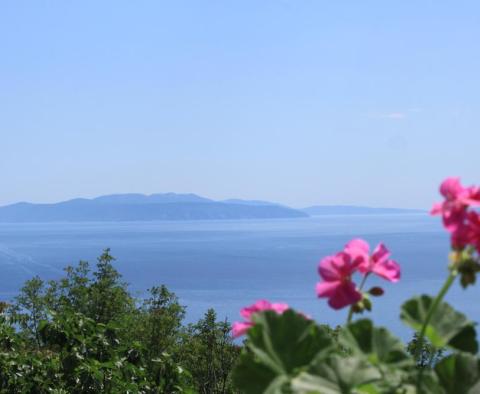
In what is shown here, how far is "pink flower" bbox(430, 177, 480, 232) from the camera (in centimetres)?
90

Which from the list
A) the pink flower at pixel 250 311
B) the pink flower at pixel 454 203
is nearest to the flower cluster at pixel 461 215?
the pink flower at pixel 454 203

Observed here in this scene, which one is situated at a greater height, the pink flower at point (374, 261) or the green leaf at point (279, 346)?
the pink flower at point (374, 261)

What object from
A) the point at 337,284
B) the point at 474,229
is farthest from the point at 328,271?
the point at 474,229

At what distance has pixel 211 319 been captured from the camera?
697 inches

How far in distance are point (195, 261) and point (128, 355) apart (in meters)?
142

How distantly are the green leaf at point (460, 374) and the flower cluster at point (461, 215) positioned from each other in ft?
0.52

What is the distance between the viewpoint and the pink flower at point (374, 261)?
105 centimetres

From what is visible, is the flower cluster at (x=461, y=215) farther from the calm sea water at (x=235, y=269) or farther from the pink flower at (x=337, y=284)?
the calm sea water at (x=235, y=269)

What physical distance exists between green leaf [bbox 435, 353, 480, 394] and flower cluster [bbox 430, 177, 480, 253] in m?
0.16

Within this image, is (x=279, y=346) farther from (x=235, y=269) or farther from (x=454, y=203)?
(x=235, y=269)

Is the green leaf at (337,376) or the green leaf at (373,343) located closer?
the green leaf at (337,376)

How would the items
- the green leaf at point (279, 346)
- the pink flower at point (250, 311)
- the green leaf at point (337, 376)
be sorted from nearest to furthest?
the green leaf at point (337, 376) < the green leaf at point (279, 346) < the pink flower at point (250, 311)

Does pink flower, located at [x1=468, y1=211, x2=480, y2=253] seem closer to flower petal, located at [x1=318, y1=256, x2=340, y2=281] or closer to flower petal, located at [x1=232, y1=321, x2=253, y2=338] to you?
flower petal, located at [x1=318, y1=256, x2=340, y2=281]

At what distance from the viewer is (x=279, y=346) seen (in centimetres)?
94
